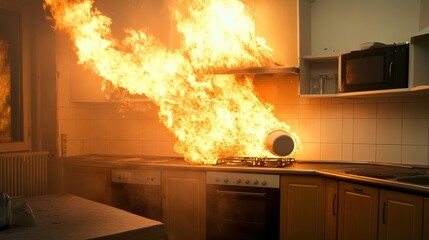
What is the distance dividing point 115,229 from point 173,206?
70.3 inches

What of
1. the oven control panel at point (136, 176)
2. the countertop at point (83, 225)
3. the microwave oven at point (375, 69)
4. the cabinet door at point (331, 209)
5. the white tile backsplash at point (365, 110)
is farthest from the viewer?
the oven control panel at point (136, 176)

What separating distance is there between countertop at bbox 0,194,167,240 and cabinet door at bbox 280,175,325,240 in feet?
4.93

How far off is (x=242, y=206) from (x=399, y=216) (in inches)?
50.8

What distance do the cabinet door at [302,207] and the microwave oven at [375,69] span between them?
0.85m

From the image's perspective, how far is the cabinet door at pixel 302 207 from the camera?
3105 millimetres

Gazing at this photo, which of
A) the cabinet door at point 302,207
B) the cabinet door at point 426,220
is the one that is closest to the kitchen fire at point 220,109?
the cabinet door at point 302,207

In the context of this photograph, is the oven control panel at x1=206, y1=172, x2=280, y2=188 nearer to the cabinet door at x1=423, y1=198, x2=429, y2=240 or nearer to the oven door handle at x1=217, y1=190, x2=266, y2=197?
the oven door handle at x1=217, y1=190, x2=266, y2=197

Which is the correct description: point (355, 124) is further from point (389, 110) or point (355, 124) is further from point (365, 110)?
point (389, 110)

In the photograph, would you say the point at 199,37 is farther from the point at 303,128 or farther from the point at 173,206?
the point at 173,206

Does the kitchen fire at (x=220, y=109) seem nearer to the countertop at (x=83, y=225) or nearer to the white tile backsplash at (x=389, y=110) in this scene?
the white tile backsplash at (x=389, y=110)

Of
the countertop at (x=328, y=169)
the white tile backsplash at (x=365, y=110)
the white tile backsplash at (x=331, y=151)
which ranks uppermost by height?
the white tile backsplash at (x=365, y=110)

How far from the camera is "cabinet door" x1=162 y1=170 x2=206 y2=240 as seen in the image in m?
3.47

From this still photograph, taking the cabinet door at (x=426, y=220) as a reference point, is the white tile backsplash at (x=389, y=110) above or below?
above

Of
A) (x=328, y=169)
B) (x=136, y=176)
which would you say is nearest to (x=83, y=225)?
(x=136, y=176)
